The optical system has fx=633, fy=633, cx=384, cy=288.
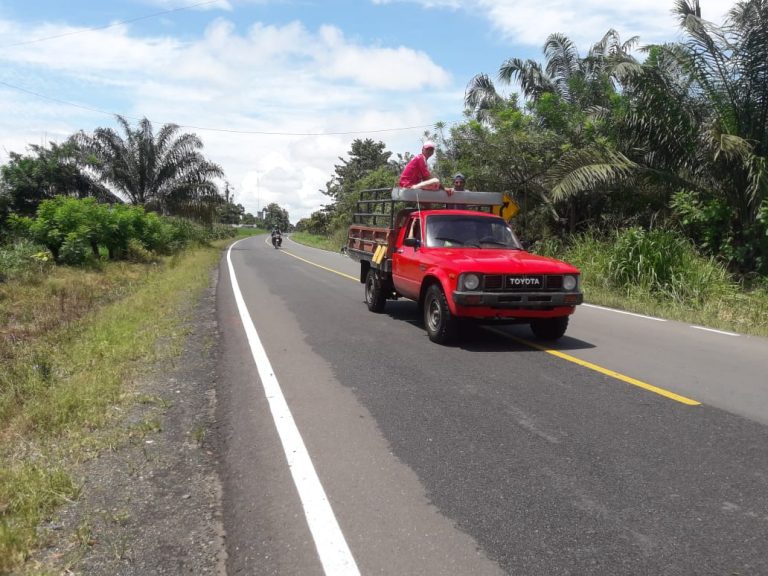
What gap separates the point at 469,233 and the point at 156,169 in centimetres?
3121

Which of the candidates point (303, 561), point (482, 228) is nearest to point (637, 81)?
point (482, 228)

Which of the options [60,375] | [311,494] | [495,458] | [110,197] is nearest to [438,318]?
[495,458]

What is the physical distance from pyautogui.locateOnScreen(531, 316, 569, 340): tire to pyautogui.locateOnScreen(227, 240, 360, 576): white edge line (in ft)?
12.5

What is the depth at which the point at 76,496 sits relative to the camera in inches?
151

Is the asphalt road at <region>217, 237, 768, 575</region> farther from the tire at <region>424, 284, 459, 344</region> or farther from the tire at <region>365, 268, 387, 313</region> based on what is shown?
the tire at <region>365, 268, 387, 313</region>

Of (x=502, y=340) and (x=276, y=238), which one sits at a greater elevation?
(x=276, y=238)

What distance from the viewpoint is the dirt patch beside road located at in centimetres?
315

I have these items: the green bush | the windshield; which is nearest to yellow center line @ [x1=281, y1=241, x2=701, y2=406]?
the windshield

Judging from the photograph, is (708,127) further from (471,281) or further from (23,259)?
(23,259)

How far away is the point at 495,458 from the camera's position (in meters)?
4.43

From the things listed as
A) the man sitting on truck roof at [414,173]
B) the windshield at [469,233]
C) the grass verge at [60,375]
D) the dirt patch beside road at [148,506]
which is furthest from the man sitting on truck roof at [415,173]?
the dirt patch beside road at [148,506]

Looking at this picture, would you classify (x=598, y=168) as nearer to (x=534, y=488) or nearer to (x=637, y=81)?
(x=637, y=81)

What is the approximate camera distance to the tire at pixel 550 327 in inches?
332

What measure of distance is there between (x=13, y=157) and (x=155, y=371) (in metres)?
29.9
